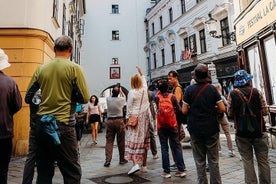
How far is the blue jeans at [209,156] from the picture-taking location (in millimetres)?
3844

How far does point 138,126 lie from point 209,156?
6.17 feet

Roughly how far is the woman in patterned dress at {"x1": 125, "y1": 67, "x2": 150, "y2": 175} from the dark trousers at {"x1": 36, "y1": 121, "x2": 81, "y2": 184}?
2.58 metres

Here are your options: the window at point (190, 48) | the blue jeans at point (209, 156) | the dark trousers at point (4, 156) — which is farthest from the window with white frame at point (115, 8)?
the dark trousers at point (4, 156)

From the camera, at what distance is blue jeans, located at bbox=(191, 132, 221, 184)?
384 centimetres

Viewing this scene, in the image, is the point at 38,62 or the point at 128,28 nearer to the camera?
the point at 38,62

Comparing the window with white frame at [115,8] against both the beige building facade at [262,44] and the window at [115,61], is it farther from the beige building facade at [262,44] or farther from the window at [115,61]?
the beige building facade at [262,44]

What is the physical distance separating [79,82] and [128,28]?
2729cm

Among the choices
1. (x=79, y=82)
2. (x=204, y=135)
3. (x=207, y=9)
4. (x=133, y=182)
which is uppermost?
(x=207, y=9)

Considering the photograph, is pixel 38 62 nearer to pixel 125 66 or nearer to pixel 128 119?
pixel 128 119

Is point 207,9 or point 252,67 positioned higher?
point 207,9

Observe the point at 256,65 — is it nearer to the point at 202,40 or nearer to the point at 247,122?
the point at 247,122

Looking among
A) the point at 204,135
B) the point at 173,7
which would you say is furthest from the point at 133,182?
the point at 173,7

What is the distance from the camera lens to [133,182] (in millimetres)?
4801

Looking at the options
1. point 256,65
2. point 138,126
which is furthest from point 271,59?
point 138,126
